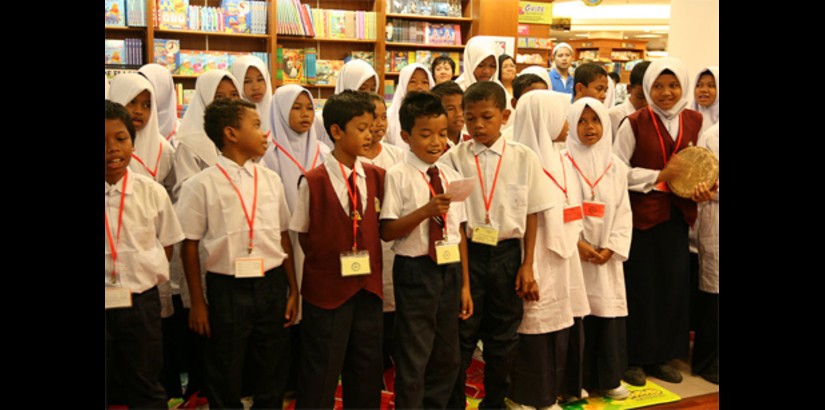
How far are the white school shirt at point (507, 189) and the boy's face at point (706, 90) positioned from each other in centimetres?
157

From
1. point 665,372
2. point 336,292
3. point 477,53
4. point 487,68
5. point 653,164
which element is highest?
point 477,53

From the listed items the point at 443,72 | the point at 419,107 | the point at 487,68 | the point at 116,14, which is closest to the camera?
the point at 419,107

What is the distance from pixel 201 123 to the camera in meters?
3.03

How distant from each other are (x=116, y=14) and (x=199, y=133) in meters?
4.02

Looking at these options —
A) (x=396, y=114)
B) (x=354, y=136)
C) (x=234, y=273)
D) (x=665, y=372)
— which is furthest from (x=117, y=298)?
(x=665, y=372)

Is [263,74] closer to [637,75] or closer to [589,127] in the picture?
[589,127]

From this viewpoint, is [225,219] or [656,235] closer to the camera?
[225,219]

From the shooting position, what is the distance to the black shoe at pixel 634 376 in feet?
10.6

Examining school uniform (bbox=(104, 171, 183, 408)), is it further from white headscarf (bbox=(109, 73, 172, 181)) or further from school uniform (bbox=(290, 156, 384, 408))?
white headscarf (bbox=(109, 73, 172, 181))

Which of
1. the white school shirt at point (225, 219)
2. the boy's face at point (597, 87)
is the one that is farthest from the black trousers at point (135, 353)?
the boy's face at point (597, 87)

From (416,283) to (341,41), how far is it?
5.44m

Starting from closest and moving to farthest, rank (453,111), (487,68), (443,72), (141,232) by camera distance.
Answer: (141,232) < (453,111) < (487,68) < (443,72)

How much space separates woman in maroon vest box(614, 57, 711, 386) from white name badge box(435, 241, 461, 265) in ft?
4.11

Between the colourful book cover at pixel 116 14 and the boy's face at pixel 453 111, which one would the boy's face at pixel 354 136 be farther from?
the colourful book cover at pixel 116 14
